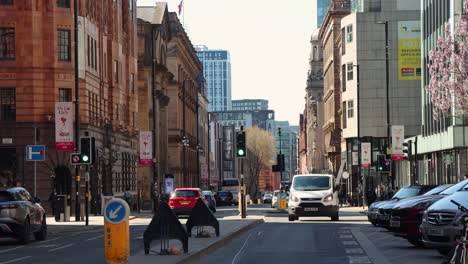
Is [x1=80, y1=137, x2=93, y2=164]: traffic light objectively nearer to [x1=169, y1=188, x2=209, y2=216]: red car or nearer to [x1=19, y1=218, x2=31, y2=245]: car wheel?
[x1=169, y1=188, x2=209, y2=216]: red car

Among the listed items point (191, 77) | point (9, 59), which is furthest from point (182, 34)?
point (9, 59)

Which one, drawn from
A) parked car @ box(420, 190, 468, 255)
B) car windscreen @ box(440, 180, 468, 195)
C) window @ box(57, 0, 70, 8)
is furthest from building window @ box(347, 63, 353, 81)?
parked car @ box(420, 190, 468, 255)

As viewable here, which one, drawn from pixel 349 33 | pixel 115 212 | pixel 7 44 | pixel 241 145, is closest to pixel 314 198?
pixel 241 145

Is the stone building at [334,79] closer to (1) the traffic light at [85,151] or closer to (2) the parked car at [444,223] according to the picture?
(1) the traffic light at [85,151]

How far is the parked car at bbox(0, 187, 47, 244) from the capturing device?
102ft

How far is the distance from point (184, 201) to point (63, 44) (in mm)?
13889

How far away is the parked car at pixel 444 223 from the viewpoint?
20.1m

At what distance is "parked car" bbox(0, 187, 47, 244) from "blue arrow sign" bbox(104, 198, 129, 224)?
13.1m

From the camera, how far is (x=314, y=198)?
45156mm

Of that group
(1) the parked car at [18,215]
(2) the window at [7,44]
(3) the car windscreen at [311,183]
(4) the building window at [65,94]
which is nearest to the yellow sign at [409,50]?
(4) the building window at [65,94]

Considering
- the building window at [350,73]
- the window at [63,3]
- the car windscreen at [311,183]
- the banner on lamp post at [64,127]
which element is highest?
the window at [63,3]

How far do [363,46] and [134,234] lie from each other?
219 feet

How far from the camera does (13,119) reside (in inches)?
2386

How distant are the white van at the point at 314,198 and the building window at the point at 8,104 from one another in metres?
21.0
